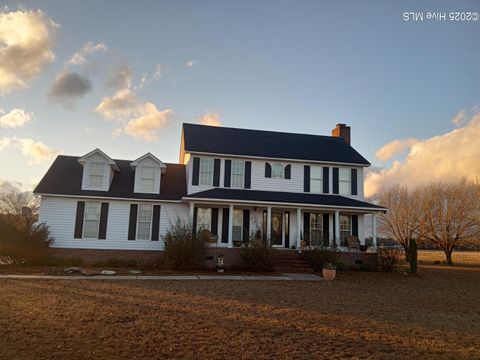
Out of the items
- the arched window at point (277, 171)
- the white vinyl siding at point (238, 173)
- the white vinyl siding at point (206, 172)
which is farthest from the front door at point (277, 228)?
the white vinyl siding at point (206, 172)

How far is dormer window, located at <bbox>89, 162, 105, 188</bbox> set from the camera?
68.0ft

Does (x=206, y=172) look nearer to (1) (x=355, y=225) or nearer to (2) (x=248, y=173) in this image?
(2) (x=248, y=173)

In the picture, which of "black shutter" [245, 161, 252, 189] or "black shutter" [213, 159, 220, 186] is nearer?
"black shutter" [213, 159, 220, 186]

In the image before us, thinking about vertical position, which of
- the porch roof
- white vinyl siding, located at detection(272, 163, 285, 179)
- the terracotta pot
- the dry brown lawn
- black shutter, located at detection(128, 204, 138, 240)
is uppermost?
white vinyl siding, located at detection(272, 163, 285, 179)

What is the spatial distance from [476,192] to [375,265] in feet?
72.3

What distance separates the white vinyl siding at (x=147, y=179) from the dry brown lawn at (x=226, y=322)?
8.78 meters

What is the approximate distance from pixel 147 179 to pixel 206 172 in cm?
344

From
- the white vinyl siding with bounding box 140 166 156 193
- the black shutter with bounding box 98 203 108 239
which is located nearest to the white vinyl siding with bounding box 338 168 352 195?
the white vinyl siding with bounding box 140 166 156 193

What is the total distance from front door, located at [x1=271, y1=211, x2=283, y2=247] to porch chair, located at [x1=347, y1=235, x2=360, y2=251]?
3923 mm

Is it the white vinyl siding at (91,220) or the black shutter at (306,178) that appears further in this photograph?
the black shutter at (306,178)

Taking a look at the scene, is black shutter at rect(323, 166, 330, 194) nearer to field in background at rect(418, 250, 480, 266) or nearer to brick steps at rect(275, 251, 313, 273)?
brick steps at rect(275, 251, 313, 273)

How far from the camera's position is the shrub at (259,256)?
17.7 meters

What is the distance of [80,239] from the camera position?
1969 cm

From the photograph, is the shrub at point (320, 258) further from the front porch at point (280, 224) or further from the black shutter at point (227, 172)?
the black shutter at point (227, 172)
